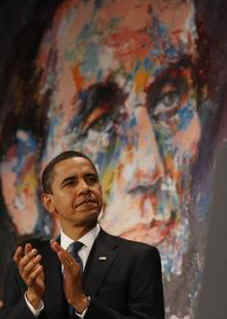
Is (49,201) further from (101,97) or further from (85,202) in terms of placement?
(101,97)

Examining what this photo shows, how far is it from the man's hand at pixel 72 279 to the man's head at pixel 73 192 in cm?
37

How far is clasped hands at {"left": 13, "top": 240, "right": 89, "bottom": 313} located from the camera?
1710mm

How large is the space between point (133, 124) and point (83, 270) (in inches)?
131

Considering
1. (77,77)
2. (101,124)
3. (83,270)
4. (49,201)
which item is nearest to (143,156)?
(101,124)

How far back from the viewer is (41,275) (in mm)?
1822

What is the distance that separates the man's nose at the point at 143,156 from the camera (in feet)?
16.8

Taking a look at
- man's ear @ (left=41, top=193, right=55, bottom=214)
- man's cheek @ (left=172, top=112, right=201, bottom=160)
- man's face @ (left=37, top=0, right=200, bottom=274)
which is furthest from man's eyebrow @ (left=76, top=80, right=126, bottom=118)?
man's ear @ (left=41, top=193, right=55, bottom=214)

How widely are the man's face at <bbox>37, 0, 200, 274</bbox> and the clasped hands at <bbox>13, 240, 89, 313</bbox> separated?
3037 millimetres

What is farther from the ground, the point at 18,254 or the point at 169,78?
the point at 169,78

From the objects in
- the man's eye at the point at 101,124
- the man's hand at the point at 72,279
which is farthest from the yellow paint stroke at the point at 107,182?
the man's hand at the point at 72,279

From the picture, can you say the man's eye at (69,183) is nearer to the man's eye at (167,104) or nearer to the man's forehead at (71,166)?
the man's forehead at (71,166)

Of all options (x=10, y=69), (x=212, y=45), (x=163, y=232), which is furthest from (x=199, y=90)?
(x=10, y=69)

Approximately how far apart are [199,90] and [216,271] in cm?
439

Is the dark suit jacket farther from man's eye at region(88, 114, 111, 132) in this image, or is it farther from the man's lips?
man's eye at region(88, 114, 111, 132)
